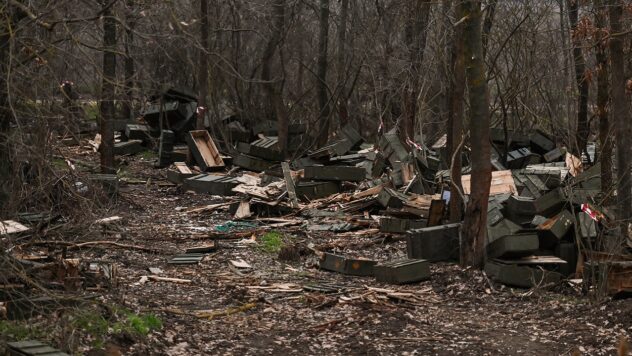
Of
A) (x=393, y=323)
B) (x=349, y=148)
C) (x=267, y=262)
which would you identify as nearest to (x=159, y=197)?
(x=349, y=148)

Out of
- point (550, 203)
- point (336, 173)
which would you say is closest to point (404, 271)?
point (550, 203)

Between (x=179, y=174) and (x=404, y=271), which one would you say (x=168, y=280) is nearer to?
(x=404, y=271)

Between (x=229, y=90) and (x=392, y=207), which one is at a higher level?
(x=229, y=90)

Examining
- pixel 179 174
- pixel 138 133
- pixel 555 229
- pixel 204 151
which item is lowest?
pixel 555 229

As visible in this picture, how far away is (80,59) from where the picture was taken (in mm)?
9031

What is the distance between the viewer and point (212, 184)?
2070 centimetres

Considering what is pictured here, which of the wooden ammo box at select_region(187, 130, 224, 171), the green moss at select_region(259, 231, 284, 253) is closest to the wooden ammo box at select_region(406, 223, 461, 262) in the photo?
the green moss at select_region(259, 231, 284, 253)

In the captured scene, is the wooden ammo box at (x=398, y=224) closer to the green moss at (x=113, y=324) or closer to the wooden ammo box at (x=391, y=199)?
the wooden ammo box at (x=391, y=199)

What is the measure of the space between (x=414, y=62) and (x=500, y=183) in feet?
23.3

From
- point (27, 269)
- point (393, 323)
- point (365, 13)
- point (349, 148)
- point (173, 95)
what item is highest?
point (365, 13)

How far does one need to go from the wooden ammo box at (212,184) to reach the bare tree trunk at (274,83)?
3588mm

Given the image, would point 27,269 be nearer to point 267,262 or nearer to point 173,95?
point 267,262

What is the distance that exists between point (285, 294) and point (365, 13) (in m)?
20.2

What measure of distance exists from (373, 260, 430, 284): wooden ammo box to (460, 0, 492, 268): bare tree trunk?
721mm
